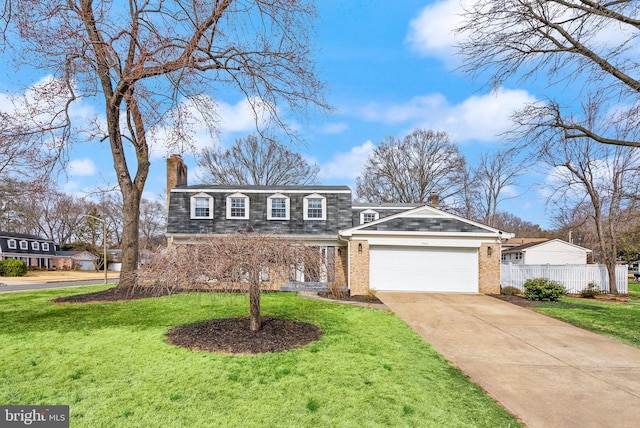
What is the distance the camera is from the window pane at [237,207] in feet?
60.3

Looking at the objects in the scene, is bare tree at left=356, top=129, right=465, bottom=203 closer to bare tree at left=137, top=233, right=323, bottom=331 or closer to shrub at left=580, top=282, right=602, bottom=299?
shrub at left=580, top=282, right=602, bottom=299

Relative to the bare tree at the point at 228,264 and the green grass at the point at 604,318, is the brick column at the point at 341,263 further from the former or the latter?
the bare tree at the point at 228,264

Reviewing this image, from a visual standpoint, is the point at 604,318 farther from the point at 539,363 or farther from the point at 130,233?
the point at 130,233

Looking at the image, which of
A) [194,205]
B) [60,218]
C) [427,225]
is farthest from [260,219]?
[60,218]

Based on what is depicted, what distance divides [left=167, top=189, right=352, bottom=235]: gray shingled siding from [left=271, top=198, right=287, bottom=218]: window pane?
Result: 341 mm

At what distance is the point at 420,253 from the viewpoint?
14914 millimetres

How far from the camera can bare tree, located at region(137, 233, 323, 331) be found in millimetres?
6008

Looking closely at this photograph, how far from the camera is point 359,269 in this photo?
1432 centimetres

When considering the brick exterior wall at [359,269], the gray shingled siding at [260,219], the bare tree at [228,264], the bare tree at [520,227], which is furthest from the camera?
the bare tree at [520,227]

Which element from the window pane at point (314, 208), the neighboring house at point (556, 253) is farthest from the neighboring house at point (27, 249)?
the neighboring house at point (556, 253)

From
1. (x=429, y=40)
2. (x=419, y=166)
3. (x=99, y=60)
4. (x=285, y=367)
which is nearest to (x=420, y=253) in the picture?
(x=429, y=40)

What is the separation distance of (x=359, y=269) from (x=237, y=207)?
7815 millimetres

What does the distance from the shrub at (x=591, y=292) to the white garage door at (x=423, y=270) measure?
6.47 meters

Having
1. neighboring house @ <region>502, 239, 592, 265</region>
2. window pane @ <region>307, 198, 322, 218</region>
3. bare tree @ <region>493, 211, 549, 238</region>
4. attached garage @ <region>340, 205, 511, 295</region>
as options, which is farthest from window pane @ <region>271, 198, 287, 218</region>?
bare tree @ <region>493, 211, 549, 238</region>
